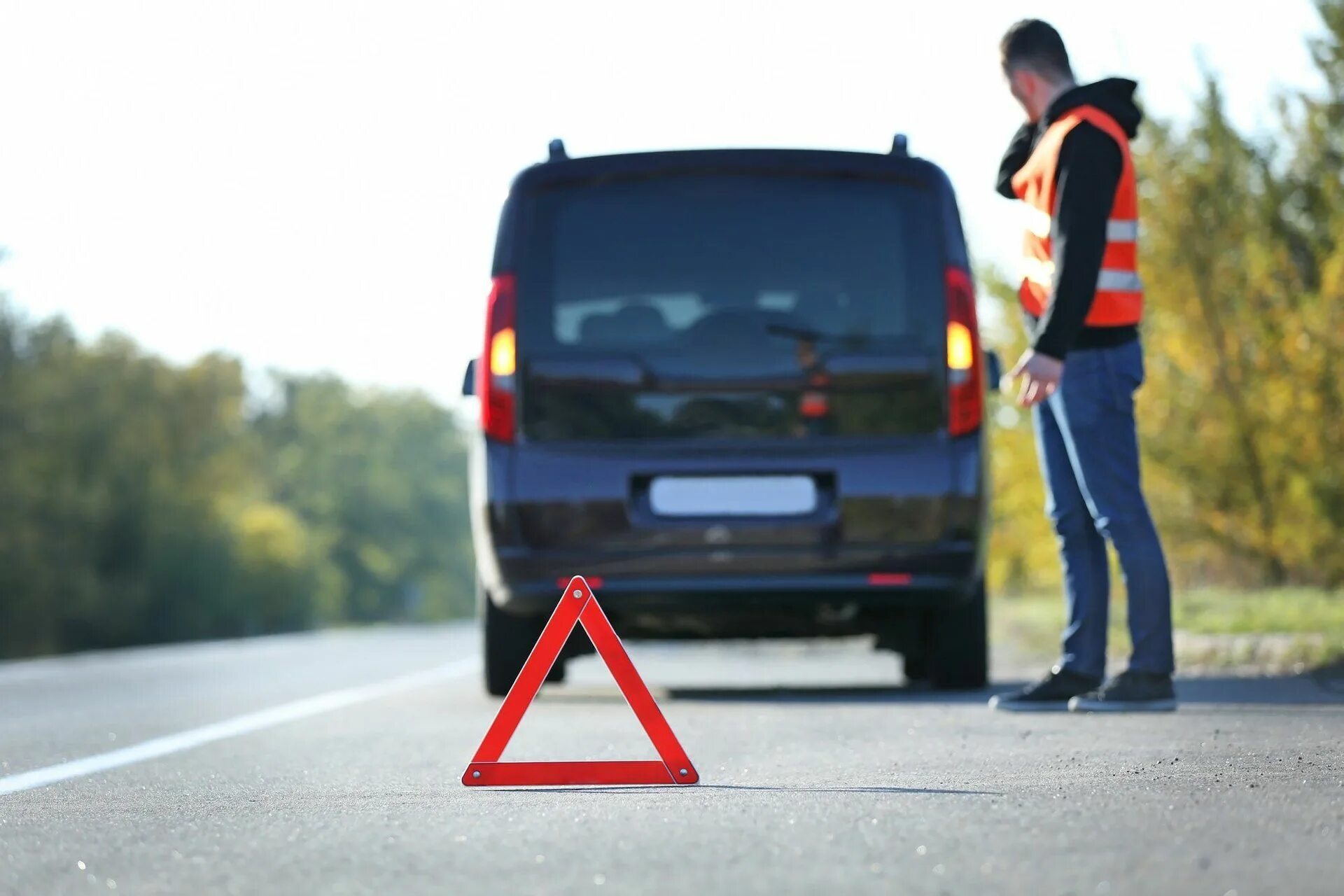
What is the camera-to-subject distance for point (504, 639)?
389 inches

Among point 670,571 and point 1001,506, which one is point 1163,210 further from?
point 670,571

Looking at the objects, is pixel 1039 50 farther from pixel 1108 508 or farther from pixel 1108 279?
pixel 1108 508

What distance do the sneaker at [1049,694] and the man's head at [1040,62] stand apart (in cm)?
201

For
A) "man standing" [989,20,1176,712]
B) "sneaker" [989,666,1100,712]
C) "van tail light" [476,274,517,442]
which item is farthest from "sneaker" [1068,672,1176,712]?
"van tail light" [476,274,517,442]

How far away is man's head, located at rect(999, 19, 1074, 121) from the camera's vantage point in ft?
27.7

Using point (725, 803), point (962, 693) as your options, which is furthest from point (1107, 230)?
point (725, 803)

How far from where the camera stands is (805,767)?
641 centimetres

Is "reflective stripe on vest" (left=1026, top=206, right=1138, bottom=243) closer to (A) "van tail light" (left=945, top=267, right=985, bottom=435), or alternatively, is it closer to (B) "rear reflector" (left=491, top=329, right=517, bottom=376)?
(A) "van tail light" (left=945, top=267, right=985, bottom=435)

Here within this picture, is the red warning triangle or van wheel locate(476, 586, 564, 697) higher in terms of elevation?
the red warning triangle

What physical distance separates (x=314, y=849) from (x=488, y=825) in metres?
0.45

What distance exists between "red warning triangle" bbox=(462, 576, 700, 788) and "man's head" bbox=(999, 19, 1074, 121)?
3.23 metres

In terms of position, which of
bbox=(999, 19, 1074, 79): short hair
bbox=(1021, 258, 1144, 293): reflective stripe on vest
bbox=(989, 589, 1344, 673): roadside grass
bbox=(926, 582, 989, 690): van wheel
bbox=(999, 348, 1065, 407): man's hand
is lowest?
bbox=(989, 589, 1344, 673): roadside grass

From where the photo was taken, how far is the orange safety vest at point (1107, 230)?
8289 mm

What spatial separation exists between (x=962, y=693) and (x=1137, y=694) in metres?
1.73
